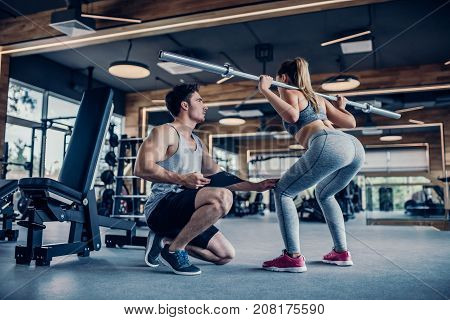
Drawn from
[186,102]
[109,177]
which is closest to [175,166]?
[186,102]

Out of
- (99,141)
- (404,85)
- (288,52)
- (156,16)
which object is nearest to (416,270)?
(99,141)

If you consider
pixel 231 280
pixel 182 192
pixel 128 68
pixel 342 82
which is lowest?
pixel 231 280

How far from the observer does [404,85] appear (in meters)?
7.11

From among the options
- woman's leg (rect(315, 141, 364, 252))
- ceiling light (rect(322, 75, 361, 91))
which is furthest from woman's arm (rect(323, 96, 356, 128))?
ceiling light (rect(322, 75, 361, 91))

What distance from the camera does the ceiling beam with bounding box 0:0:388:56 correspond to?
13.6ft

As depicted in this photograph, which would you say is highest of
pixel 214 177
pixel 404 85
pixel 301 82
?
pixel 404 85

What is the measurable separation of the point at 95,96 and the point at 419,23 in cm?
492

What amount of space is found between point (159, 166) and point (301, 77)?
85 cm

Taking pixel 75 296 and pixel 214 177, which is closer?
pixel 75 296

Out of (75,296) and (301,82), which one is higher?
(301,82)

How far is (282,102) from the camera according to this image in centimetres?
185

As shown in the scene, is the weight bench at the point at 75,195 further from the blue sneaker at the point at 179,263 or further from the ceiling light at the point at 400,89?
the ceiling light at the point at 400,89

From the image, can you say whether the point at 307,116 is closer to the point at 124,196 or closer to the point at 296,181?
the point at 296,181
